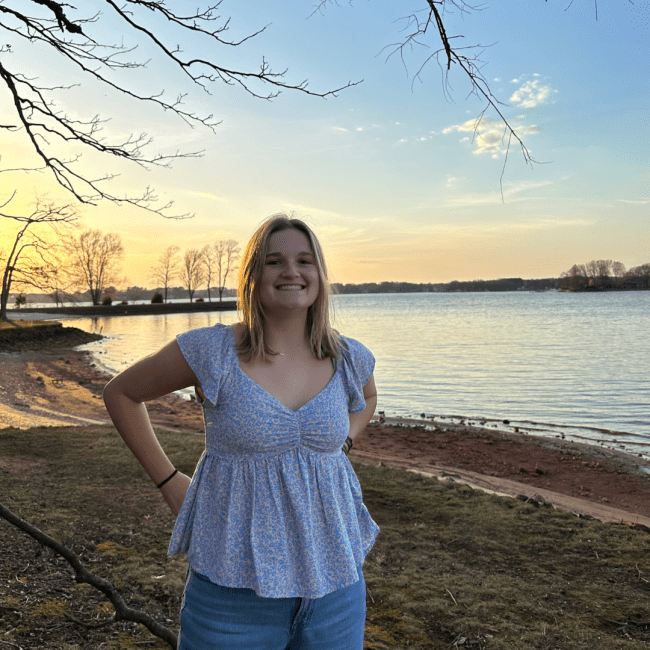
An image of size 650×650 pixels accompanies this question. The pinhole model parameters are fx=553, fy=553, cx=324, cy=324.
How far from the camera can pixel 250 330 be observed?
1876 mm

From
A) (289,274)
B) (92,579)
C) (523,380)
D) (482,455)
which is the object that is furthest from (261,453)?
(523,380)

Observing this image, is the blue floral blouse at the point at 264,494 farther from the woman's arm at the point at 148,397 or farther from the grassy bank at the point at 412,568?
the grassy bank at the point at 412,568

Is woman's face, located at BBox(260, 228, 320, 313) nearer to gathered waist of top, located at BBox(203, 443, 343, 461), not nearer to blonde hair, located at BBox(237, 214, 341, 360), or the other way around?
blonde hair, located at BBox(237, 214, 341, 360)

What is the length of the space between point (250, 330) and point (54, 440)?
741 centimetres

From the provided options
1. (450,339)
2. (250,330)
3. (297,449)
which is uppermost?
(250,330)

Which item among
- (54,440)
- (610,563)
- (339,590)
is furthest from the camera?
(54,440)

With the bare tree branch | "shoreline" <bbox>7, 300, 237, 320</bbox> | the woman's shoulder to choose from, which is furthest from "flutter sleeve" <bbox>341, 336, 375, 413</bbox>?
"shoreline" <bbox>7, 300, 237, 320</bbox>

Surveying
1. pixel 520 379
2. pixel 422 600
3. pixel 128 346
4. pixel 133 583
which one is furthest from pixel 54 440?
pixel 128 346

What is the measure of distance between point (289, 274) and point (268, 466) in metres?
0.64

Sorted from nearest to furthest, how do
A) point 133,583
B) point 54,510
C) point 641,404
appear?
point 133,583 < point 54,510 < point 641,404

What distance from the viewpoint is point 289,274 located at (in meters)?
1.90

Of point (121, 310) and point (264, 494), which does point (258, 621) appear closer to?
point (264, 494)

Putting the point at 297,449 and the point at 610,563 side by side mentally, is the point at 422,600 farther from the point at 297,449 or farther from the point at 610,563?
the point at 297,449

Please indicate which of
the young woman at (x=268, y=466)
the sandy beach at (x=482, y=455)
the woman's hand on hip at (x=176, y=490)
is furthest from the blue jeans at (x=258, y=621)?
the sandy beach at (x=482, y=455)
